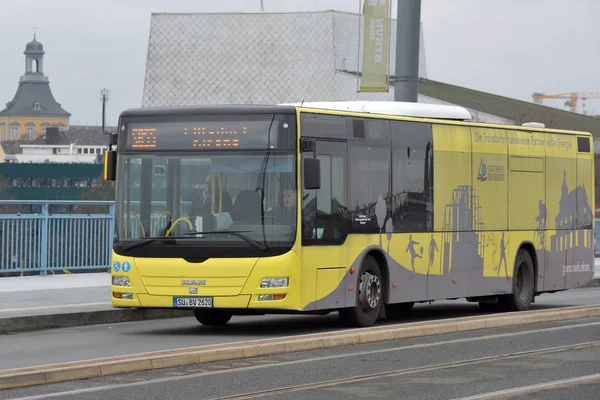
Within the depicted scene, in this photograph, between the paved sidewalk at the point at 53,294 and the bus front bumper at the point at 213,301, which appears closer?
the bus front bumper at the point at 213,301

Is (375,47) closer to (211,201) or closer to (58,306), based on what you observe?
(58,306)

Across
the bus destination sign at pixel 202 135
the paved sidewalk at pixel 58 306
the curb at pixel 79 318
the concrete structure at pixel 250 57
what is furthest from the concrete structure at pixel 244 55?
the bus destination sign at pixel 202 135

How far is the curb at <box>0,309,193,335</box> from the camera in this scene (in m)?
16.4

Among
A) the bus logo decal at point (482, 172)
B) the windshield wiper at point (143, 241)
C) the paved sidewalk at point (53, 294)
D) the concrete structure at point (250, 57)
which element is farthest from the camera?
the concrete structure at point (250, 57)

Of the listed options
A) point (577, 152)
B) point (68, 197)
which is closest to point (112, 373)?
point (577, 152)

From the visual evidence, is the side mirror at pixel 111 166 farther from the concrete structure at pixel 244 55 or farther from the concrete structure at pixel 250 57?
the concrete structure at pixel 244 55

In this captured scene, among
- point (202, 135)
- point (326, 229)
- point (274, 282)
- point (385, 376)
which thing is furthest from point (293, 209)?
point (385, 376)

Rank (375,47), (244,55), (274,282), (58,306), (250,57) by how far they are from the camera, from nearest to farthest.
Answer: (274,282)
(58,306)
(375,47)
(250,57)
(244,55)

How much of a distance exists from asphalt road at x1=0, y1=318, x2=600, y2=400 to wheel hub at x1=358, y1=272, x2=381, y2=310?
205cm

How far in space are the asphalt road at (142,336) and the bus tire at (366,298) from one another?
0.34 metres

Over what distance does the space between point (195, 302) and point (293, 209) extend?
1554 millimetres

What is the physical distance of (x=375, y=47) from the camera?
24.2 m

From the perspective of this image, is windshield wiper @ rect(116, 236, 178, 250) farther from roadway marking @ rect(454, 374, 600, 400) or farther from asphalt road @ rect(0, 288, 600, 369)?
roadway marking @ rect(454, 374, 600, 400)

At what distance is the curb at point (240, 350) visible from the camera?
36.2ft
